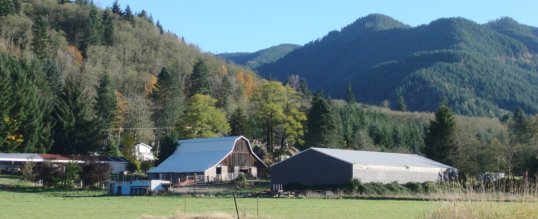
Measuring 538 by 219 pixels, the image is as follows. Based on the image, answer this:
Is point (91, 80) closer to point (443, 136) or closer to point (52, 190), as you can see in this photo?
point (52, 190)

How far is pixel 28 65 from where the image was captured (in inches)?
3199

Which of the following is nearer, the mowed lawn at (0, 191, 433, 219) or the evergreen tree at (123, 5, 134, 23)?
the mowed lawn at (0, 191, 433, 219)

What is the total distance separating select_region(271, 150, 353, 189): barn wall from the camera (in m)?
54.9

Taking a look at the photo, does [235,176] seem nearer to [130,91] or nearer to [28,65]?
[28,65]


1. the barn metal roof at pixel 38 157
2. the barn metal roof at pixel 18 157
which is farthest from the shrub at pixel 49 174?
the barn metal roof at pixel 18 157

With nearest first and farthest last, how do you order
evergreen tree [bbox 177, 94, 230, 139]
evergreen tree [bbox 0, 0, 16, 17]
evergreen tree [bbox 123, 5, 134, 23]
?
evergreen tree [bbox 177, 94, 230, 139], evergreen tree [bbox 0, 0, 16, 17], evergreen tree [bbox 123, 5, 134, 23]

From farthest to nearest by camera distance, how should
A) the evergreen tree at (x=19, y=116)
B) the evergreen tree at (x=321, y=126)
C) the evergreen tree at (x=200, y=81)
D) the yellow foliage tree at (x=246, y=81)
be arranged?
the yellow foliage tree at (x=246, y=81)
the evergreen tree at (x=200, y=81)
the evergreen tree at (x=321, y=126)
the evergreen tree at (x=19, y=116)

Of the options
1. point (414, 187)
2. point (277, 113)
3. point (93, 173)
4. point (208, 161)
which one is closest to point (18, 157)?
point (93, 173)

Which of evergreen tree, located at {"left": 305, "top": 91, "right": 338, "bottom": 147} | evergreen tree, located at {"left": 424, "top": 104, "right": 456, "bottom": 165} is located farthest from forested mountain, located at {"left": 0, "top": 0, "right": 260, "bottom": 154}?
evergreen tree, located at {"left": 424, "top": 104, "right": 456, "bottom": 165}

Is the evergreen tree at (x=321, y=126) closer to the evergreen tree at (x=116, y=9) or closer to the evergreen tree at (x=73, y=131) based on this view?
the evergreen tree at (x=73, y=131)

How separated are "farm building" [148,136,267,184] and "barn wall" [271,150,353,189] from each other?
325 inches

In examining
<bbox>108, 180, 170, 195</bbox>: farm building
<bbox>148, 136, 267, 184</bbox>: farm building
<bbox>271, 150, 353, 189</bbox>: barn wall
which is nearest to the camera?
<bbox>108, 180, 170, 195</bbox>: farm building

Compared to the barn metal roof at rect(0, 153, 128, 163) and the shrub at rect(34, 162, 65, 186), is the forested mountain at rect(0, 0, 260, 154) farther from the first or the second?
the shrub at rect(34, 162, 65, 186)

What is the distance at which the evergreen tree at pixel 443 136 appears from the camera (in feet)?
225
